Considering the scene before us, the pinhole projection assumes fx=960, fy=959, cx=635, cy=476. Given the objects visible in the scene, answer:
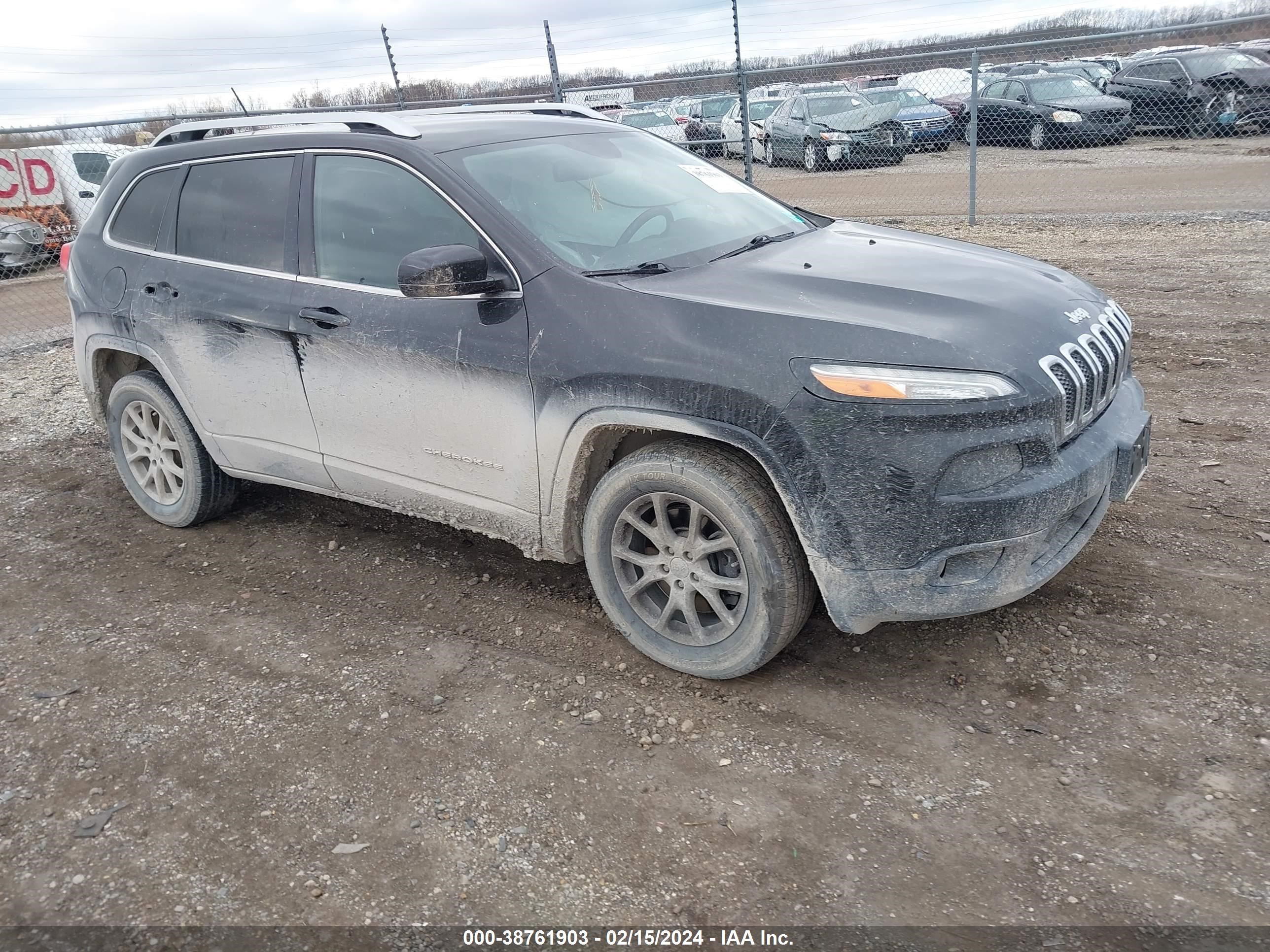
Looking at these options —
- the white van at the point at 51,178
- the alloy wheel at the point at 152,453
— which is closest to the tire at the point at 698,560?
the alloy wheel at the point at 152,453

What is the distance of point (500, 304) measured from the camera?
329 cm

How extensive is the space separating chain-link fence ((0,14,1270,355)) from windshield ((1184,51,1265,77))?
0.12ft

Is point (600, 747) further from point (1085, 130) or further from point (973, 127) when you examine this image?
point (1085, 130)

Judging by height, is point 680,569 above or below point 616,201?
below

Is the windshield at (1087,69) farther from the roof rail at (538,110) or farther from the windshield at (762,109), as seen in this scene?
→ the roof rail at (538,110)

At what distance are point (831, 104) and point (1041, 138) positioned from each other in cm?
368

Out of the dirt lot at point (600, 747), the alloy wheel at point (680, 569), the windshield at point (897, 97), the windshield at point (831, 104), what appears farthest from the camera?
the windshield at point (897, 97)

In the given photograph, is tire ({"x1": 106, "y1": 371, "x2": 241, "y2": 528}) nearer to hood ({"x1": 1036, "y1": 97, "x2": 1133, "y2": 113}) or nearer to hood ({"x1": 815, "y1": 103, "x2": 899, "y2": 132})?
hood ({"x1": 815, "y1": 103, "x2": 899, "y2": 132})

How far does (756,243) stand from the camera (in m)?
3.76

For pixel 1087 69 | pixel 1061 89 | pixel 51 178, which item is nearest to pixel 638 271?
pixel 51 178

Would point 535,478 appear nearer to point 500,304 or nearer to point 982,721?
point 500,304

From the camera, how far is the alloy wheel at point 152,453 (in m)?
4.70

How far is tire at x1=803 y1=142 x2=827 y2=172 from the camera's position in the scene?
1585 cm

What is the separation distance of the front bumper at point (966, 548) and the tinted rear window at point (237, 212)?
102 inches
